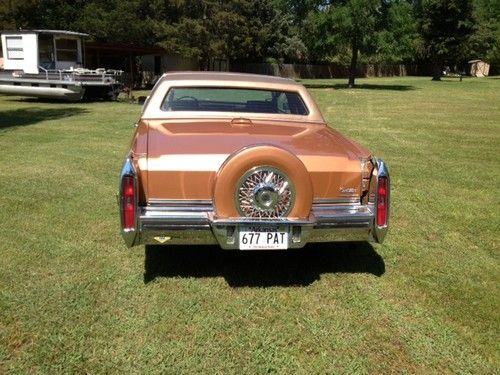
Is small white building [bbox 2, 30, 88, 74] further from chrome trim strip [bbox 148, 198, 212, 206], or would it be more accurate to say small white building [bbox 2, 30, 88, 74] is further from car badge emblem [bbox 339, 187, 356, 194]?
car badge emblem [bbox 339, 187, 356, 194]

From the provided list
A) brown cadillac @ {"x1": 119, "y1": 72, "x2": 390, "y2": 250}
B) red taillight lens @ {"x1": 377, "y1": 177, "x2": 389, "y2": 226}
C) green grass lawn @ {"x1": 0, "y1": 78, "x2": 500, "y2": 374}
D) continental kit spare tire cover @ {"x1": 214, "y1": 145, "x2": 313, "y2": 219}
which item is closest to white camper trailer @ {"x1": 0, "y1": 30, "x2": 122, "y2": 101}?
green grass lawn @ {"x1": 0, "y1": 78, "x2": 500, "y2": 374}

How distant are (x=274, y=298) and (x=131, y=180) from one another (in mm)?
1417

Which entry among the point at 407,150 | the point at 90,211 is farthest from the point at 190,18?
the point at 90,211

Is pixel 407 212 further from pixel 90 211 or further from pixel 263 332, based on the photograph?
pixel 90 211

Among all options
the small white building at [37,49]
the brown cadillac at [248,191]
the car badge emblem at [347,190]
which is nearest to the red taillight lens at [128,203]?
the brown cadillac at [248,191]

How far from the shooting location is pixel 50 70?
66.2ft

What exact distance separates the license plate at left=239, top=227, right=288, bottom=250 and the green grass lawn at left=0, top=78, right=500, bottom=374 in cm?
46

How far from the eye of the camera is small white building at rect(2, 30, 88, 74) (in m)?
21.8

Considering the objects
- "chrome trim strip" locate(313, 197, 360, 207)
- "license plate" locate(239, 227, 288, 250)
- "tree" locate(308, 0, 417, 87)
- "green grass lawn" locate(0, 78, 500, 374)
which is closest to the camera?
"green grass lawn" locate(0, 78, 500, 374)

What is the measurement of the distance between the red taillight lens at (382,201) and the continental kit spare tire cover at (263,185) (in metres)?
0.58

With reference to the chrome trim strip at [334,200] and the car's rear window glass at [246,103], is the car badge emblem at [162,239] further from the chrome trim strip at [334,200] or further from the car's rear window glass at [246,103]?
the car's rear window glass at [246,103]

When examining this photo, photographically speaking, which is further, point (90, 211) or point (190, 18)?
point (190, 18)

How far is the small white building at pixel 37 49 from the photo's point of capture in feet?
71.7

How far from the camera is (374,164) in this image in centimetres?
397
